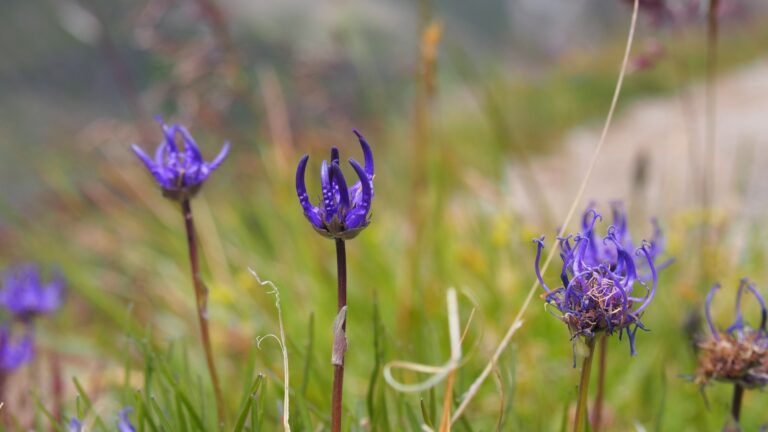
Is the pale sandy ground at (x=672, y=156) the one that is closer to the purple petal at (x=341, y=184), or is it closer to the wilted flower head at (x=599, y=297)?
the wilted flower head at (x=599, y=297)

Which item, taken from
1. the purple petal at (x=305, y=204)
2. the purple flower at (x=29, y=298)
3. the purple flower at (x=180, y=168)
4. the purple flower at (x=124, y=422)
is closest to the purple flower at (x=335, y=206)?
the purple petal at (x=305, y=204)

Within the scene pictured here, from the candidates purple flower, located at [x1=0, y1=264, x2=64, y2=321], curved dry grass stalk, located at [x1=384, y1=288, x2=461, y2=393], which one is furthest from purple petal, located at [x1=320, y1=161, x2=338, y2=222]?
purple flower, located at [x1=0, y1=264, x2=64, y2=321]

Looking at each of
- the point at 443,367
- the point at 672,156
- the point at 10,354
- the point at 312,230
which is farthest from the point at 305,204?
the point at 672,156

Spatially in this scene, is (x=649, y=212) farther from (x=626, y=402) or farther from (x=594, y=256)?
(x=594, y=256)

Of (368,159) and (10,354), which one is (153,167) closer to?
(368,159)

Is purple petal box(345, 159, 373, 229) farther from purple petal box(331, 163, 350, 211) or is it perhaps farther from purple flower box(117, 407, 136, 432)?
purple flower box(117, 407, 136, 432)
